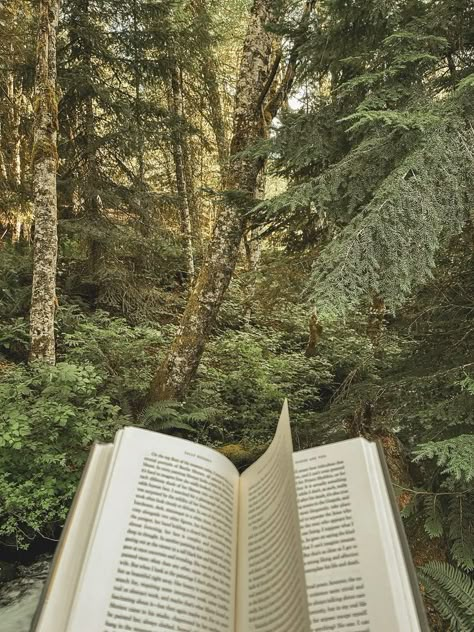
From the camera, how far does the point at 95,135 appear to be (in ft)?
23.8

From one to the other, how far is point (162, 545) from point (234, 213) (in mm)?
3699

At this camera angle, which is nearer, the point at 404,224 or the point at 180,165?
the point at 404,224

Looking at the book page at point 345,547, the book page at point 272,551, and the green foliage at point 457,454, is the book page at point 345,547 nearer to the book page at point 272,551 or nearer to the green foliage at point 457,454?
the book page at point 272,551

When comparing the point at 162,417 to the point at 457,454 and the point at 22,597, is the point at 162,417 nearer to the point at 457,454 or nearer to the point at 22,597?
the point at 22,597

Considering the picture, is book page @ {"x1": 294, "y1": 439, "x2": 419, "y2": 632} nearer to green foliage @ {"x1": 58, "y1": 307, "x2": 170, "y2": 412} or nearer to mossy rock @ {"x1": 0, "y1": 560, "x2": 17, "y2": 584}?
mossy rock @ {"x1": 0, "y1": 560, "x2": 17, "y2": 584}

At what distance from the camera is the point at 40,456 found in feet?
11.0

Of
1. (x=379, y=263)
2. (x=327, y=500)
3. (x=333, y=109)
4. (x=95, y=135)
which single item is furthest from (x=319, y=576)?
(x=95, y=135)

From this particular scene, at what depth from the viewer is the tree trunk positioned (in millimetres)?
4531

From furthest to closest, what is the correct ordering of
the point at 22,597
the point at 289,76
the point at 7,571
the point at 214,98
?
the point at 214,98, the point at 289,76, the point at 7,571, the point at 22,597

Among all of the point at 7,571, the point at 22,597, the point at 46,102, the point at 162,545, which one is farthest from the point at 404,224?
the point at 46,102

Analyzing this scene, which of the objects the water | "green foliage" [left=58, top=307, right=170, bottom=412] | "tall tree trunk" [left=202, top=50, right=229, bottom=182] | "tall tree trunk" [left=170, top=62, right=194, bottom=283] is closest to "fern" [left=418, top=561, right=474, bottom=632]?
the water

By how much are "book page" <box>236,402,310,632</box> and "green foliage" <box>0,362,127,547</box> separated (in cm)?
234

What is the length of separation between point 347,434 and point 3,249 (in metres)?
7.77

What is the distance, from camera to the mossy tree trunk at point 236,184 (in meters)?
4.53
